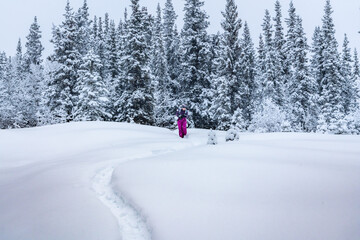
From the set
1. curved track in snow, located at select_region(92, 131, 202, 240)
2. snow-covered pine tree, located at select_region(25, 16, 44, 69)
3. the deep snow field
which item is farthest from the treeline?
curved track in snow, located at select_region(92, 131, 202, 240)

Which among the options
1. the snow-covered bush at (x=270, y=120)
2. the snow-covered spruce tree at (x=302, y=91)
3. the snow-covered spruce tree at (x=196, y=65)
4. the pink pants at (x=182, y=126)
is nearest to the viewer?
the pink pants at (x=182, y=126)

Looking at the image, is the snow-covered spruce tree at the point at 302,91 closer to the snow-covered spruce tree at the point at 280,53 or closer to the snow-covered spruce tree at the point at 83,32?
the snow-covered spruce tree at the point at 280,53

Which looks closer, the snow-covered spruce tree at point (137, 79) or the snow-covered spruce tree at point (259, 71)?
the snow-covered spruce tree at point (137, 79)

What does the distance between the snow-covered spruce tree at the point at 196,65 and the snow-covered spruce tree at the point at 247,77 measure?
3818mm

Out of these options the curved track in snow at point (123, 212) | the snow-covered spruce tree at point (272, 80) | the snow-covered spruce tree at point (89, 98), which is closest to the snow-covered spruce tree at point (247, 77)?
the snow-covered spruce tree at point (272, 80)

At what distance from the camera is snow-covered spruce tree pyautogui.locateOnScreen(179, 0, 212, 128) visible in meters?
26.6

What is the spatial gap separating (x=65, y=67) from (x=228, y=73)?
49.7 ft

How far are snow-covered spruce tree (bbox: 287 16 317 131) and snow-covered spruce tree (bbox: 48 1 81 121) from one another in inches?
888

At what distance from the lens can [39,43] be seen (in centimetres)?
4869

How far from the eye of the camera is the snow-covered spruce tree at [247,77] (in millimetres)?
28531

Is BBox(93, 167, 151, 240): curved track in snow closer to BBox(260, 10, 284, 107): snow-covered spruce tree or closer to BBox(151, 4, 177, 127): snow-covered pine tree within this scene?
BBox(151, 4, 177, 127): snow-covered pine tree

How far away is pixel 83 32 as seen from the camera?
32.1 metres

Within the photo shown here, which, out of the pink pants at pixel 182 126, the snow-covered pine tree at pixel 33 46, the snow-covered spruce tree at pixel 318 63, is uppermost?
the snow-covered pine tree at pixel 33 46

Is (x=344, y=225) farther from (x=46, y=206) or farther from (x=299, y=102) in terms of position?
(x=299, y=102)
